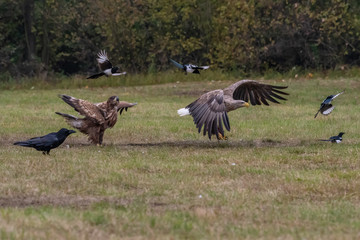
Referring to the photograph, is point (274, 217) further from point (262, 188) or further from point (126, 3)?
point (126, 3)

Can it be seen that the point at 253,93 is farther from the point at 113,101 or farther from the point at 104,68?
the point at 113,101

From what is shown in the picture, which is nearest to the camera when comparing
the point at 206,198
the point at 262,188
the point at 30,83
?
the point at 206,198

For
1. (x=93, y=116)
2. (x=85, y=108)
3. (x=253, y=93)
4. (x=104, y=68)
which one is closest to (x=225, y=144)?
(x=253, y=93)

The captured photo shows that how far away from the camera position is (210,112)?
39.1ft

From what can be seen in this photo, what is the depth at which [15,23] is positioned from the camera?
3584 centimetres

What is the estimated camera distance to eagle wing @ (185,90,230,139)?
11766 mm

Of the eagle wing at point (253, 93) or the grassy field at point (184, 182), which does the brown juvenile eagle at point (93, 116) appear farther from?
the eagle wing at point (253, 93)

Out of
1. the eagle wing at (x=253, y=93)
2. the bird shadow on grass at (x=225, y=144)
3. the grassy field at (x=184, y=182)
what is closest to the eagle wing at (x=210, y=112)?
the grassy field at (x=184, y=182)

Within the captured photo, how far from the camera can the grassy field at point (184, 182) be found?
6.49 m

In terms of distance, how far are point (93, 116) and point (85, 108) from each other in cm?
18

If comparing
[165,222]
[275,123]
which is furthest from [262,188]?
[275,123]

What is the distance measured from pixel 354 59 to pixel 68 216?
90.6ft

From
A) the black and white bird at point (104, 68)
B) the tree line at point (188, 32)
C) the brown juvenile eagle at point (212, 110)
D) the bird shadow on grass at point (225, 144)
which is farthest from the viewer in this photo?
the tree line at point (188, 32)

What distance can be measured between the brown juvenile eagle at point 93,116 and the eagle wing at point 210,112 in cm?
129
